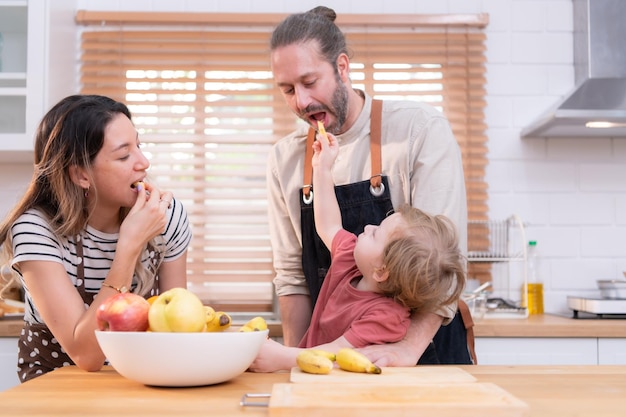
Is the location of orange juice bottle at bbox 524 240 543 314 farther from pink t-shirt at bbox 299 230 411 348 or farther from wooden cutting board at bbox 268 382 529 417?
wooden cutting board at bbox 268 382 529 417

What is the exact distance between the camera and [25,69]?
3.34m

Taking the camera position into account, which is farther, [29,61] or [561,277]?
[561,277]

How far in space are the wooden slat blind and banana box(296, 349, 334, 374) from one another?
7.13 feet

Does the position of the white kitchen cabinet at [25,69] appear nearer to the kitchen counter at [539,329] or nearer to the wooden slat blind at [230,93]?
the wooden slat blind at [230,93]

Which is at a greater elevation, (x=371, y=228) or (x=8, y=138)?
(x=8, y=138)

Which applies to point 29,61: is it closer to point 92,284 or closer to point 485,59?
point 92,284

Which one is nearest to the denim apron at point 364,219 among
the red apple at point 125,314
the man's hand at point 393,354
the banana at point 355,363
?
the man's hand at point 393,354

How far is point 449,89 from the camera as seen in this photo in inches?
145

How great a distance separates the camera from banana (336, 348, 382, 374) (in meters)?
1.43

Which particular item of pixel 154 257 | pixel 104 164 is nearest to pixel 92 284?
pixel 154 257

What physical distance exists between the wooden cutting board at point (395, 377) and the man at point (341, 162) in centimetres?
48

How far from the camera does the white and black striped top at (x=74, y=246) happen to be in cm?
180

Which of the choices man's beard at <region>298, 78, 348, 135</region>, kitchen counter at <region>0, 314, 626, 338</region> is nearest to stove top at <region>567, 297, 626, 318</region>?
kitchen counter at <region>0, 314, 626, 338</region>

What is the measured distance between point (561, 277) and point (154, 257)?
220 centimetres
